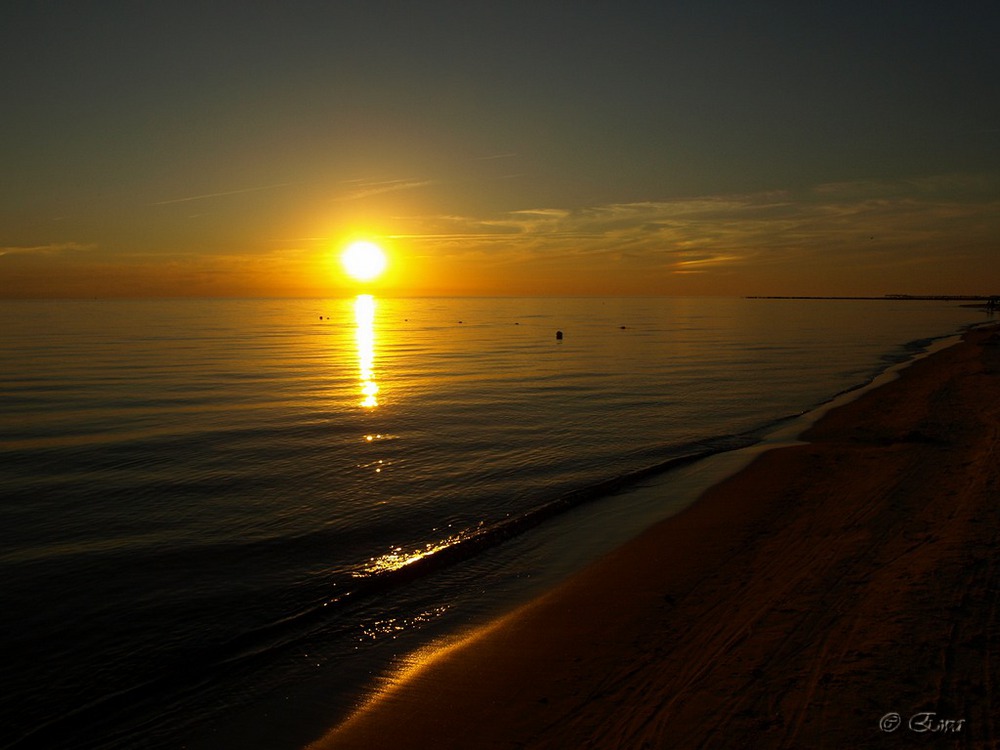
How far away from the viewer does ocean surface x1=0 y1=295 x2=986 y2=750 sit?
7.23 meters

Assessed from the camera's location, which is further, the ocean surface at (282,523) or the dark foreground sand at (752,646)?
the ocean surface at (282,523)

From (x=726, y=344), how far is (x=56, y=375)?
170ft

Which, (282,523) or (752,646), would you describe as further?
(282,523)

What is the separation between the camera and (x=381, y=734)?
6109 mm

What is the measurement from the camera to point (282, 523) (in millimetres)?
12562

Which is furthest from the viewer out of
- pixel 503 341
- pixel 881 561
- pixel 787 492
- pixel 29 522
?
pixel 503 341

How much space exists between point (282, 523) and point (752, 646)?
9.09 meters

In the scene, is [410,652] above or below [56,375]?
below

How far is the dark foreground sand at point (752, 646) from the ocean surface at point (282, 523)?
1.03m

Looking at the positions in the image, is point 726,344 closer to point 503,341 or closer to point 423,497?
point 503,341

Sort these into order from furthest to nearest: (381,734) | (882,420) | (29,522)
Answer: (882,420) → (29,522) → (381,734)

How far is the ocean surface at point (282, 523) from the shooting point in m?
7.23

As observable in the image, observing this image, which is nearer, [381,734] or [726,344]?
[381,734]

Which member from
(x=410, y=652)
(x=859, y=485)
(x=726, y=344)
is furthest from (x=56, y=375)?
(x=726, y=344)
